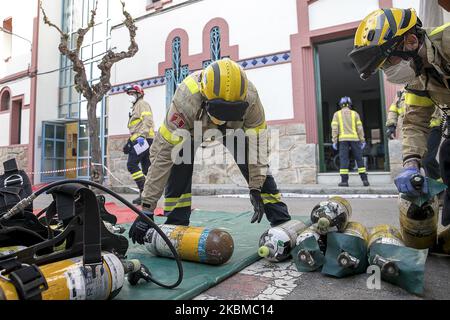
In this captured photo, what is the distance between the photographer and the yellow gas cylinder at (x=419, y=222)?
2.06m

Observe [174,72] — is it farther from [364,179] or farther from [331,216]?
[331,216]

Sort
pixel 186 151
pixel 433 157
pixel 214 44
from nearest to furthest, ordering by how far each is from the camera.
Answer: pixel 186 151 → pixel 433 157 → pixel 214 44

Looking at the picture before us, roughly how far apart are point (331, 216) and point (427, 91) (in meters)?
0.97

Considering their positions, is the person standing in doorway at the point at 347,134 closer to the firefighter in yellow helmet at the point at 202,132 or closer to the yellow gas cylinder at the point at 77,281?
the firefighter in yellow helmet at the point at 202,132

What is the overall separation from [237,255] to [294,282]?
0.57 meters

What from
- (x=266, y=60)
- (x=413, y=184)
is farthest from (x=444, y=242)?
(x=266, y=60)

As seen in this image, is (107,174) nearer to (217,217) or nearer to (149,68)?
(149,68)

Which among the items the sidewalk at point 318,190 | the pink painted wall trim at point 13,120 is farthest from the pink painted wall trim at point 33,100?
the sidewalk at point 318,190

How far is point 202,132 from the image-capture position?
95.7 inches

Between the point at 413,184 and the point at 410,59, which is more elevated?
the point at 410,59

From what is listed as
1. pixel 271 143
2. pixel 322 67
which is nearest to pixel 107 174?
pixel 271 143

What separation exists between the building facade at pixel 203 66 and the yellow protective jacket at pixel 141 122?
1212 mm

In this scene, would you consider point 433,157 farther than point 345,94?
No

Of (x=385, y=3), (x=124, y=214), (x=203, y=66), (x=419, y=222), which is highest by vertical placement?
(x=385, y=3)
